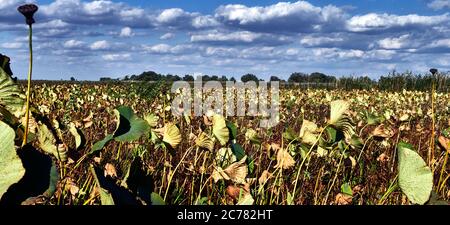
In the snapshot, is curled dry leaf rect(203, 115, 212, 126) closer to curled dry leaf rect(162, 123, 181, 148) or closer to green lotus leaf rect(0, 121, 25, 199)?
curled dry leaf rect(162, 123, 181, 148)

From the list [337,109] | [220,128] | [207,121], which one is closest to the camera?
[337,109]

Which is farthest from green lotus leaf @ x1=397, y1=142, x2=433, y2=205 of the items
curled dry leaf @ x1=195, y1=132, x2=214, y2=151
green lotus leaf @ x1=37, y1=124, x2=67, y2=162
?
green lotus leaf @ x1=37, y1=124, x2=67, y2=162

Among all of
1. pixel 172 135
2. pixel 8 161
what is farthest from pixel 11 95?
pixel 172 135

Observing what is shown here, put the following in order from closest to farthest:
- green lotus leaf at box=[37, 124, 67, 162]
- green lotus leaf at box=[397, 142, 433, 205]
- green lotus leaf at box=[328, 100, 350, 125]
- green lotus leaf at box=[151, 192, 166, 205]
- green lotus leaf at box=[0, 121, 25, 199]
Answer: green lotus leaf at box=[0, 121, 25, 199] → green lotus leaf at box=[151, 192, 166, 205] → green lotus leaf at box=[37, 124, 67, 162] → green lotus leaf at box=[397, 142, 433, 205] → green lotus leaf at box=[328, 100, 350, 125]

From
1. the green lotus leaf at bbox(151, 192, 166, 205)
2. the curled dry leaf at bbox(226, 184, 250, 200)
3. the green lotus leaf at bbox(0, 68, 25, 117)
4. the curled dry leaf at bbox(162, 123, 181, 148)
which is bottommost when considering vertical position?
the curled dry leaf at bbox(226, 184, 250, 200)

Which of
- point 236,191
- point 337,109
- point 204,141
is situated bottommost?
point 236,191

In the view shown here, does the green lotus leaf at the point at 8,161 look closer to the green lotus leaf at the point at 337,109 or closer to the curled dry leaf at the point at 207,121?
the green lotus leaf at the point at 337,109

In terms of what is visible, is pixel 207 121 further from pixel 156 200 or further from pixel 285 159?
pixel 156 200

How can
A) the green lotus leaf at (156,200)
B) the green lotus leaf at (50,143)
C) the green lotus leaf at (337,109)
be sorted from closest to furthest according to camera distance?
the green lotus leaf at (156,200), the green lotus leaf at (50,143), the green lotus leaf at (337,109)

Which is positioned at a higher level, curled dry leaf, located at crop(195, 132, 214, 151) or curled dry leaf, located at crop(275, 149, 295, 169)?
curled dry leaf, located at crop(195, 132, 214, 151)

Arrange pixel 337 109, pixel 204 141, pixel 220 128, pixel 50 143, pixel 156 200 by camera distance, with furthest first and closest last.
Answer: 1. pixel 220 128
2. pixel 204 141
3. pixel 337 109
4. pixel 50 143
5. pixel 156 200

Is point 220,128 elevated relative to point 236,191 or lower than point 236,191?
elevated

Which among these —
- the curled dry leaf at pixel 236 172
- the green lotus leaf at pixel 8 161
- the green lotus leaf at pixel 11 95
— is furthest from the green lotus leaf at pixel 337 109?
the green lotus leaf at pixel 8 161
